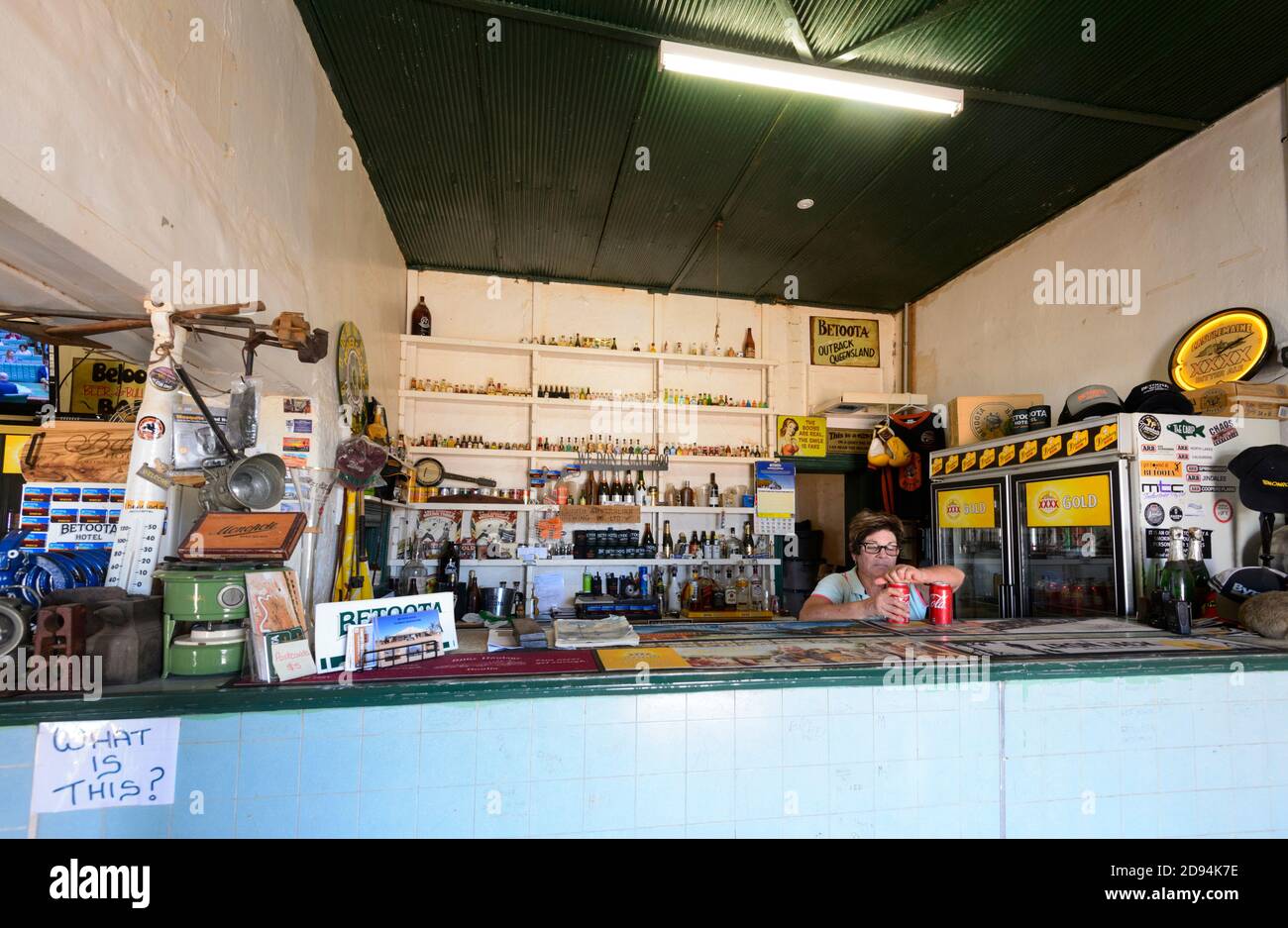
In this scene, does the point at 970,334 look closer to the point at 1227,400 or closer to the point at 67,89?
the point at 1227,400

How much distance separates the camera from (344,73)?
10.2 ft

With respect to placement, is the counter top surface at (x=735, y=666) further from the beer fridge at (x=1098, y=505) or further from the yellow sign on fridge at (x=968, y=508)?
the yellow sign on fridge at (x=968, y=508)

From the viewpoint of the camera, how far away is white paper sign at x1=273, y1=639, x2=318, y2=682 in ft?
4.52

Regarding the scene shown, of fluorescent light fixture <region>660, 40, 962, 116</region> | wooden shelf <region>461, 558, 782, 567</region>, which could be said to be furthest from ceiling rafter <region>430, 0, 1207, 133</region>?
wooden shelf <region>461, 558, 782, 567</region>

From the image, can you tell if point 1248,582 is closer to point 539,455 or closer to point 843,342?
point 843,342

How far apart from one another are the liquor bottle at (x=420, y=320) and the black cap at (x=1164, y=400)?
5.00m

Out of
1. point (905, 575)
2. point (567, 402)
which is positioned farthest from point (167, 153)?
point (567, 402)

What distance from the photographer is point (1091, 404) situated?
3.56m

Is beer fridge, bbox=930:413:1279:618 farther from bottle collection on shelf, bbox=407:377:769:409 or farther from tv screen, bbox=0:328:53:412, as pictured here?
tv screen, bbox=0:328:53:412

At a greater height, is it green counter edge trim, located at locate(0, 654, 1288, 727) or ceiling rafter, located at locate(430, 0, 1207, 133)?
ceiling rafter, located at locate(430, 0, 1207, 133)

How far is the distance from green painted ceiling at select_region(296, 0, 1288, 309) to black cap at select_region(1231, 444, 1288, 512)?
1.91 m

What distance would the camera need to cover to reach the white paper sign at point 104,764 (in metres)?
1.23
